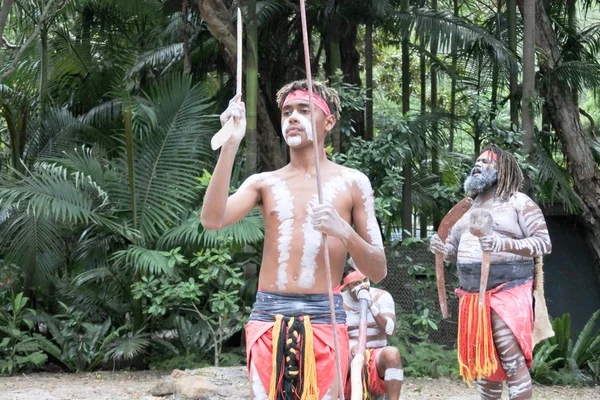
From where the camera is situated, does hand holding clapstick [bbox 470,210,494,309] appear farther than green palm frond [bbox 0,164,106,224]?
No

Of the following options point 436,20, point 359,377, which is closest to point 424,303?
point 436,20

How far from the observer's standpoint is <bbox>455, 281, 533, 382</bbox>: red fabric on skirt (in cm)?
491

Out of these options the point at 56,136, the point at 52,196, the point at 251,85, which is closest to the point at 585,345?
the point at 251,85

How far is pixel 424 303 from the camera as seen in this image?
8938 millimetres

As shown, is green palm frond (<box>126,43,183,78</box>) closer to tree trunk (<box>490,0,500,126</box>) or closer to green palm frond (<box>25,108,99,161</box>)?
green palm frond (<box>25,108,99,161</box>)

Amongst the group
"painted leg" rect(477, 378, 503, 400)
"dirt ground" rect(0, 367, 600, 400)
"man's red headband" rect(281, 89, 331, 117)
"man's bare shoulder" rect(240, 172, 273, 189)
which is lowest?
"dirt ground" rect(0, 367, 600, 400)

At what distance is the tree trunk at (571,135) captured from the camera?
9.95 metres

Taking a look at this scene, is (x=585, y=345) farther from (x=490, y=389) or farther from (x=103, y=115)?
(x=103, y=115)

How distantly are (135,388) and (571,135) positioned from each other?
561cm

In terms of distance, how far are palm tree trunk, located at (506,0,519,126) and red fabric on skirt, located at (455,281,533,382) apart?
4.82 metres

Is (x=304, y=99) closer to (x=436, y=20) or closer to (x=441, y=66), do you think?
(x=436, y=20)

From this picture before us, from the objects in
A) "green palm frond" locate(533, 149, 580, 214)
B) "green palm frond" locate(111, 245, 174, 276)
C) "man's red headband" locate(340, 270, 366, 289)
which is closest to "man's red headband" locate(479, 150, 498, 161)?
"man's red headband" locate(340, 270, 366, 289)

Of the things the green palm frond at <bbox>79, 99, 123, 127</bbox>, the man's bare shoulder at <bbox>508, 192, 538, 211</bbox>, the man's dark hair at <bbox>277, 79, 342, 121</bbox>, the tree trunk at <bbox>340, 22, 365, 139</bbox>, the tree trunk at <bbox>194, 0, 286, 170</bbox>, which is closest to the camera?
the man's dark hair at <bbox>277, 79, 342, 121</bbox>

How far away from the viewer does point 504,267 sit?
5008mm
